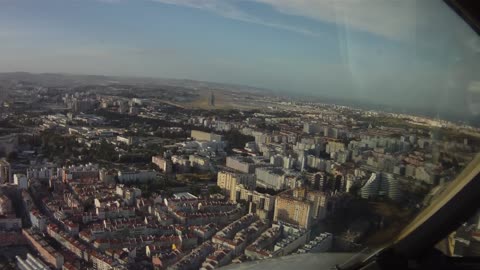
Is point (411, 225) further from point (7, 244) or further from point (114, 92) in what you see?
point (114, 92)

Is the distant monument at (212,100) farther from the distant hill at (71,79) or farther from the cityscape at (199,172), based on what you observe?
the distant hill at (71,79)

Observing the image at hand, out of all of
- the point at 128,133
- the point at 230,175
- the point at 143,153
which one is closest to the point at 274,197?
the point at 230,175

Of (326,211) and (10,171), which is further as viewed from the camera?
(10,171)

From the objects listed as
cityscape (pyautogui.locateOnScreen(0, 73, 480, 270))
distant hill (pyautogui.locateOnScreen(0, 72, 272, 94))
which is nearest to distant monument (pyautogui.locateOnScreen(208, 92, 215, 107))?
cityscape (pyautogui.locateOnScreen(0, 73, 480, 270))

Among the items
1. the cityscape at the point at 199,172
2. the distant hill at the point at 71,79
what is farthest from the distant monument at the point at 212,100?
the distant hill at the point at 71,79

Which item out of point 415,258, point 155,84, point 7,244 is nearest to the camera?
point 415,258

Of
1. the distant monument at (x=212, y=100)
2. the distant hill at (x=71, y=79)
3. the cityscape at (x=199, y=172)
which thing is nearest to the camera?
the cityscape at (x=199, y=172)

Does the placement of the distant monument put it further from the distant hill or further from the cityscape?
the distant hill

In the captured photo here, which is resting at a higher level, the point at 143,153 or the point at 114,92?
the point at 114,92

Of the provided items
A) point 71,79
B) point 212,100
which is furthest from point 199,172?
point 71,79
